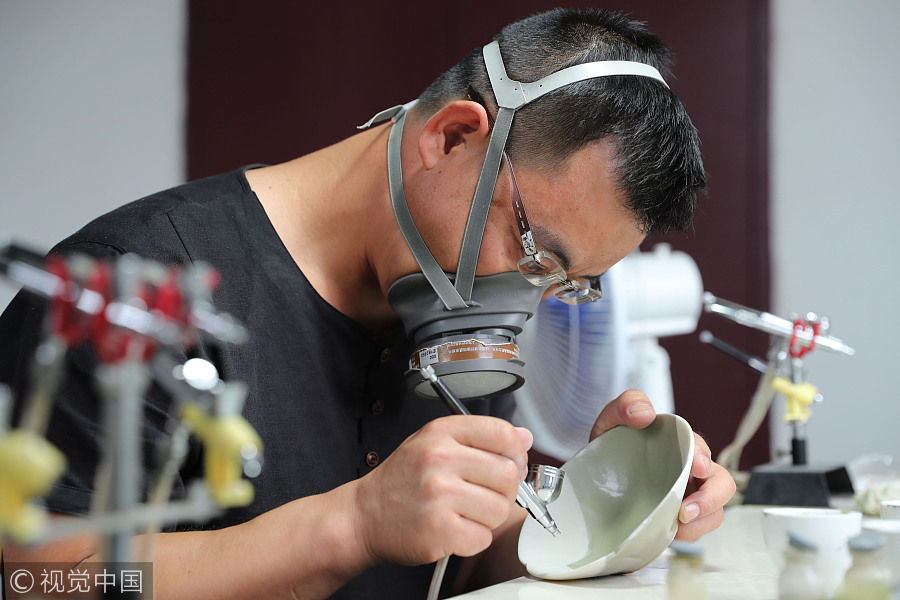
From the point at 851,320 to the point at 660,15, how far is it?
132 cm

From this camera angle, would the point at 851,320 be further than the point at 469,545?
Yes

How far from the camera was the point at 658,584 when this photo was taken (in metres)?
0.95

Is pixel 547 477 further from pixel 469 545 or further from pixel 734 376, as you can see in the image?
pixel 734 376

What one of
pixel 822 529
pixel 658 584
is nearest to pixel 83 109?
pixel 658 584

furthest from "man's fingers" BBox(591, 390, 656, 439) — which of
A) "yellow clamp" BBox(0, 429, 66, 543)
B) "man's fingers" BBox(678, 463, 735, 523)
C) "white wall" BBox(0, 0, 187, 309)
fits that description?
A: "white wall" BBox(0, 0, 187, 309)

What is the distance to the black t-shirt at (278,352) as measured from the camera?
3.76 ft

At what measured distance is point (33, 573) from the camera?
888 millimetres

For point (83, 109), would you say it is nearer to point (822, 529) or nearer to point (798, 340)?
point (798, 340)

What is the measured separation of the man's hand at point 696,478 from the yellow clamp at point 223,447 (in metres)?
0.76

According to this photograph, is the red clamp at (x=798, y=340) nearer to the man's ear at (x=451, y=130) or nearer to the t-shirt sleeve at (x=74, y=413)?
the man's ear at (x=451, y=130)

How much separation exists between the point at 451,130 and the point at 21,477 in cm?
90

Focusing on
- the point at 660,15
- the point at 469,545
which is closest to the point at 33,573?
the point at 469,545

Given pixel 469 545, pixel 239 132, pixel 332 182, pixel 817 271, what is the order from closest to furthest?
pixel 469 545 < pixel 332 182 < pixel 239 132 < pixel 817 271
